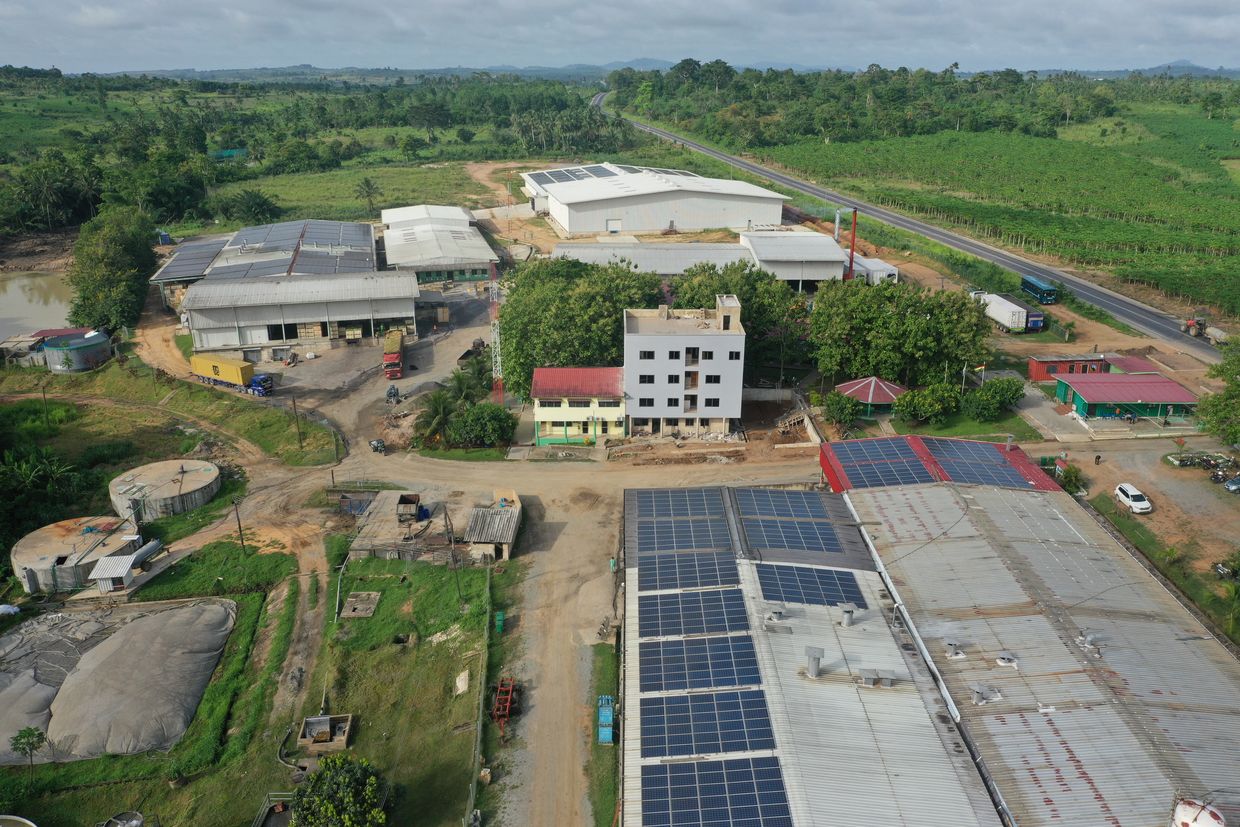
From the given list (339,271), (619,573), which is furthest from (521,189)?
(619,573)

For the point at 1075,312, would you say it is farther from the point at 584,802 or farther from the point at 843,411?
the point at 584,802

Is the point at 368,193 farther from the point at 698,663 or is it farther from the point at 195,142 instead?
the point at 698,663

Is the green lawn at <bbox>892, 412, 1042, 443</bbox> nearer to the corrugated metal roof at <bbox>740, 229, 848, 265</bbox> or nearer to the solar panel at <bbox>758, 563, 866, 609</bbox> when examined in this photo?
the solar panel at <bbox>758, 563, 866, 609</bbox>

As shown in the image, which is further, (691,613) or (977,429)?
(977,429)

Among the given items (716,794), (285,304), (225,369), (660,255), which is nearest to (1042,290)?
(660,255)

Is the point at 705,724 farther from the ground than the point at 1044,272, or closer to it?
closer to it

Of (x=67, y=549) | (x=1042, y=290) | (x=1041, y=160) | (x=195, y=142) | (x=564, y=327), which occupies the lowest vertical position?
(x=67, y=549)

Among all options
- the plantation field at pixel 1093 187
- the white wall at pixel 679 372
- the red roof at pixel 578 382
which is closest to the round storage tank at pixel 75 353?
the red roof at pixel 578 382
